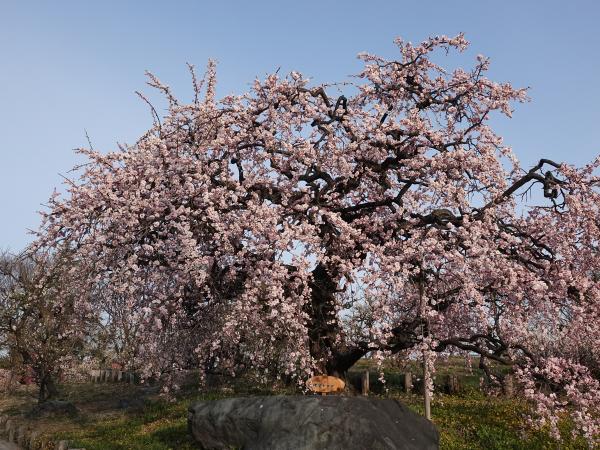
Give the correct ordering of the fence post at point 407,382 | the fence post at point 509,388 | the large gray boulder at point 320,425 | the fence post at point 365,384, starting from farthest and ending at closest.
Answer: the fence post at point 407,382
the fence post at point 365,384
the fence post at point 509,388
the large gray boulder at point 320,425

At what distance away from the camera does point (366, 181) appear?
18.4 metres

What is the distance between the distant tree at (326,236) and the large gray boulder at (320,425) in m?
1.67

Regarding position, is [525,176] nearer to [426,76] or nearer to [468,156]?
[468,156]

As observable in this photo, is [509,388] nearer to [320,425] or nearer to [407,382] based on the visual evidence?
[407,382]

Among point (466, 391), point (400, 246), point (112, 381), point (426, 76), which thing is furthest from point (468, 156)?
point (112, 381)

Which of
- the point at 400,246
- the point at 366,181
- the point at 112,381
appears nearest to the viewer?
the point at 400,246

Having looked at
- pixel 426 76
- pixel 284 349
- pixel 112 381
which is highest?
pixel 426 76

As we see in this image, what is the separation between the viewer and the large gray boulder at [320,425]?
11.8m

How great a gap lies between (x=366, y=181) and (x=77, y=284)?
9.56m

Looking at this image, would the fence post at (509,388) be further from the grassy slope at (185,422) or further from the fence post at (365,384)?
the fence post at (365,384)

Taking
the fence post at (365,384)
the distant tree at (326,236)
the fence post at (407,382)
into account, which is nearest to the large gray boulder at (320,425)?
the distant tree at (326,236)

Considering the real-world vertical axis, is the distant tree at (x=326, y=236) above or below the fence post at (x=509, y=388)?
above

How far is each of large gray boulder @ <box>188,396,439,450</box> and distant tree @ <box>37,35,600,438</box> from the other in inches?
65.9

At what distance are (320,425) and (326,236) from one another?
17.7 feet
